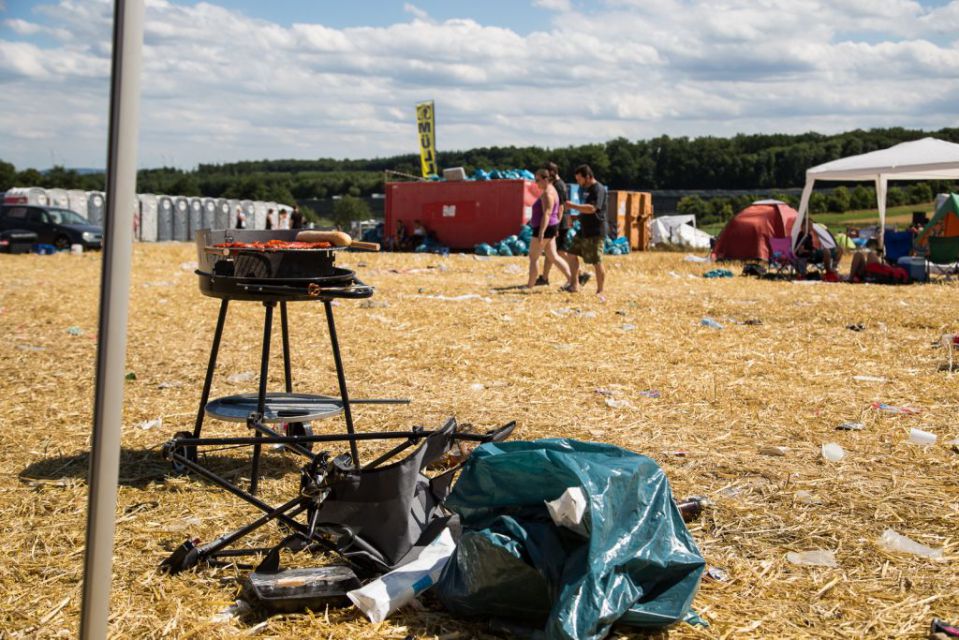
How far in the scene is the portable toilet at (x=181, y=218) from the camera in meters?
50.6

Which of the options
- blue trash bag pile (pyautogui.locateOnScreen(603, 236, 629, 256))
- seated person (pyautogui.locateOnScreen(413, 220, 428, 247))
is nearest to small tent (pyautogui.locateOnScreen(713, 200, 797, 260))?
blue trash bag pile (pyautogui.locateOnScreen(603, 236, 629, 256))

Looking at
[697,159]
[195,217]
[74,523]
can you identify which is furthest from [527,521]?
[697,159]

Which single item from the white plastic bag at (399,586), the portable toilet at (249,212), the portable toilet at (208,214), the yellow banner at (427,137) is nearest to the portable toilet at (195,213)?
the portable toilet at (208,214)

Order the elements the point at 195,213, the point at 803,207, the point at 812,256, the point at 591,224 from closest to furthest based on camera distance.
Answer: the point at 591,224 < the point at 812,256 < the point at 803,207 < the point at 195,213

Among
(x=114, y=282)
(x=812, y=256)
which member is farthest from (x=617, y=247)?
(x=114, y=282)

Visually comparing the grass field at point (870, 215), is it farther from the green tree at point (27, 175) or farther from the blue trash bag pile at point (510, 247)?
the green tree at point (27, 175)

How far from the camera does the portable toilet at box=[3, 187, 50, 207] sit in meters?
31.1

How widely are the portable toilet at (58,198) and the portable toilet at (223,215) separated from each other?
1132cm

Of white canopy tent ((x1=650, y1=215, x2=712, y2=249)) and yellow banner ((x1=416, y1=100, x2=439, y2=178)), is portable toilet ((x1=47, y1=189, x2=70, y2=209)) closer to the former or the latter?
yellow banner ((x1=416, y1=100, x2=439, y2=178))

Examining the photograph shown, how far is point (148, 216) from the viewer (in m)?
→ 47.7

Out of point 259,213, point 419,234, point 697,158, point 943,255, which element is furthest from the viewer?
point 697,158

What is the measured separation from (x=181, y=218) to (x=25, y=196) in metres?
17.9

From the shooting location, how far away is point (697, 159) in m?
86.8

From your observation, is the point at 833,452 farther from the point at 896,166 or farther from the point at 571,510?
the point at 896,166
